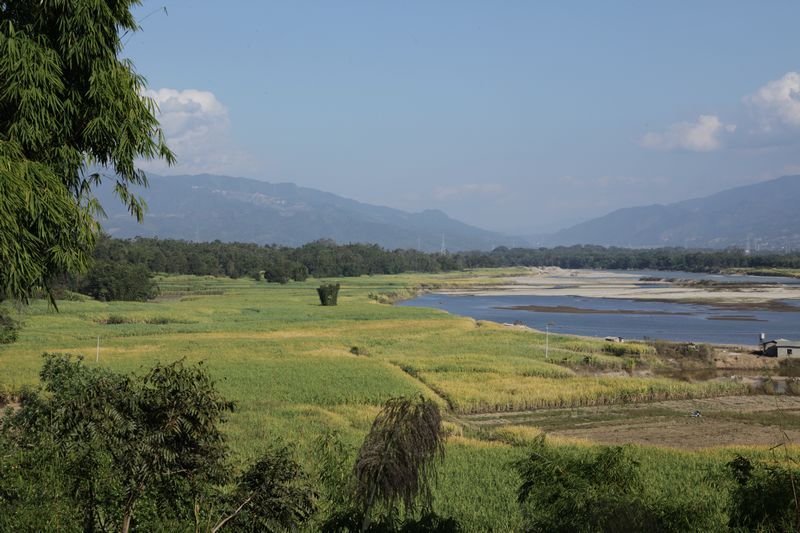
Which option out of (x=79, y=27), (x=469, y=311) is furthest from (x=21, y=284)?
(x=469, y=311)

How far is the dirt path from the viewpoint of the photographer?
2827 cm

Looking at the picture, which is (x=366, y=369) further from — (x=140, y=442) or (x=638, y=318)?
(x=638, y=318)

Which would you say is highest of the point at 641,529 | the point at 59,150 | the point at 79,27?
the point at 79,27

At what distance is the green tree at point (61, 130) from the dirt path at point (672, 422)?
78.8 ft

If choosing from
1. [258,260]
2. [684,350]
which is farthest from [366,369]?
[258,260]

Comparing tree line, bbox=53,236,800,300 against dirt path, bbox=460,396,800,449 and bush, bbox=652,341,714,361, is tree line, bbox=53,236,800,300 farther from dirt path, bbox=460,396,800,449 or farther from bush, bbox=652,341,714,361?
dirt path, bbox=460,396,800,449

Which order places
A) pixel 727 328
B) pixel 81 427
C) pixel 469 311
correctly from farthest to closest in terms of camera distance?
pixel 469 311 → pixel 727 328 → pixel 81 427

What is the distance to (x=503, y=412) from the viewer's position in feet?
109

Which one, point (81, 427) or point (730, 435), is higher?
point (81, 427)

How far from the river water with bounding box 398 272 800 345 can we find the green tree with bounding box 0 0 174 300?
2355 inches

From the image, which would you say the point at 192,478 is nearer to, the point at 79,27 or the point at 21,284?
the point at 21,284

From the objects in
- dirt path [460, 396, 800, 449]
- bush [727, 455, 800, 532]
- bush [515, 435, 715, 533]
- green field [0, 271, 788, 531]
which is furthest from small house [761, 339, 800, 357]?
bush [727, 455, 800, 532]

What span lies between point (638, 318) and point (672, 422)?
51.4 metres

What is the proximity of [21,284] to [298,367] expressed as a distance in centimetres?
3519
